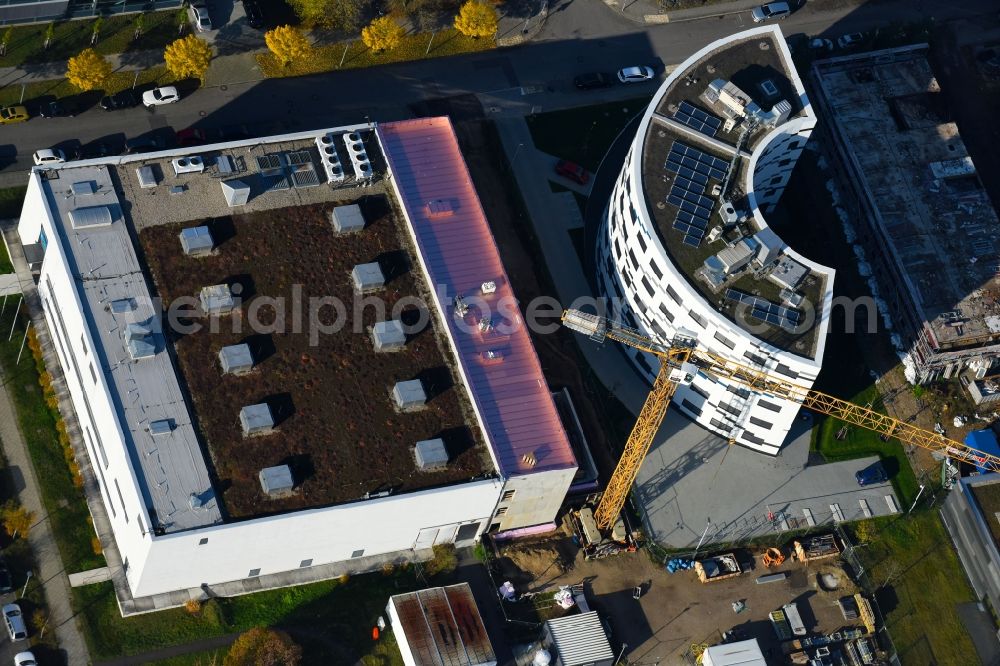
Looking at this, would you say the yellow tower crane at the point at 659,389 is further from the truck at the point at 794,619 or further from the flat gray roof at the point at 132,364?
the flat gray roof at the point at 132,364

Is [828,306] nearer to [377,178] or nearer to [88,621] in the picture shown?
[377,178]

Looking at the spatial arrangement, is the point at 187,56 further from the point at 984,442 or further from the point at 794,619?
the point at 984,442

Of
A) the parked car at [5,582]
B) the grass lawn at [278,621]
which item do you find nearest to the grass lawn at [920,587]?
the grass lawn at [278,621]

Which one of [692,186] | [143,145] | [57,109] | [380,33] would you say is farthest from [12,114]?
[692,186]

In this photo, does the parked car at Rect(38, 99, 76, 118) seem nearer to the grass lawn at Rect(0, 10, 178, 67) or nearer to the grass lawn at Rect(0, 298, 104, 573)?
the grass lawn at Rect(0, 10, 178, 67)

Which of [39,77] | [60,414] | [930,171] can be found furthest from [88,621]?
[930,171]

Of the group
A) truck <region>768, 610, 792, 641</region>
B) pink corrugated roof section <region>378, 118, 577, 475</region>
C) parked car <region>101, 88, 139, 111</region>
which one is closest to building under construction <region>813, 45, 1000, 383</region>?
truck <region>768, 610, 792, 641</region>

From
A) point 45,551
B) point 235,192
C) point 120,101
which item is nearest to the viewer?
point 45,551
